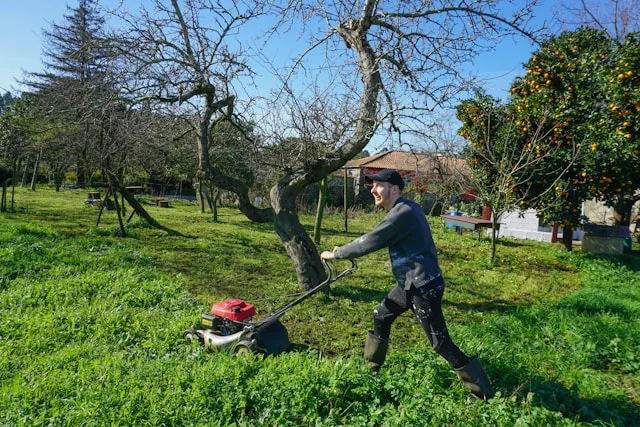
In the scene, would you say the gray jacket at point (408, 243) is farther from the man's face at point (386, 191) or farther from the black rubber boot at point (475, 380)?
the black rubber boot at point (475, 380)

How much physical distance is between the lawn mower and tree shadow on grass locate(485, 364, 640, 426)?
1.54 metres

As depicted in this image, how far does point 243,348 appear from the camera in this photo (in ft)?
12.5

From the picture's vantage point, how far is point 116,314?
4754 mm

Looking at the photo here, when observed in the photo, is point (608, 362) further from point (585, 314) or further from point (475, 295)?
point (475, 295)

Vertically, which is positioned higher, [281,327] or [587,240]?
[587,240]

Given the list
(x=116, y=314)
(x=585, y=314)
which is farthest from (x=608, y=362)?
(x=116, y=314)

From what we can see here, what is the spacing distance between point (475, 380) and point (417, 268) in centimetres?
89

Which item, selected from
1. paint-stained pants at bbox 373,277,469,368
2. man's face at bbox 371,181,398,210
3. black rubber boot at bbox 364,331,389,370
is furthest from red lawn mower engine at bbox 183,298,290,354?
man's face at bbox 371,181,398,210

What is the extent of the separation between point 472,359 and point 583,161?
7823mm

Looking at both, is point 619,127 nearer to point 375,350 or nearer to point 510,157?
point 510,157

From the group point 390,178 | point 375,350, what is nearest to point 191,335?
point 375,350

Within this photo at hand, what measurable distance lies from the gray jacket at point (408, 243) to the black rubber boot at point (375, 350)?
1.92 ft

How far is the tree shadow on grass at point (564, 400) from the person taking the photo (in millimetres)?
3051

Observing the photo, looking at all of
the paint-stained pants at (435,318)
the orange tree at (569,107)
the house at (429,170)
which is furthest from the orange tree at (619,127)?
the paint-stained pants at (435,318)
